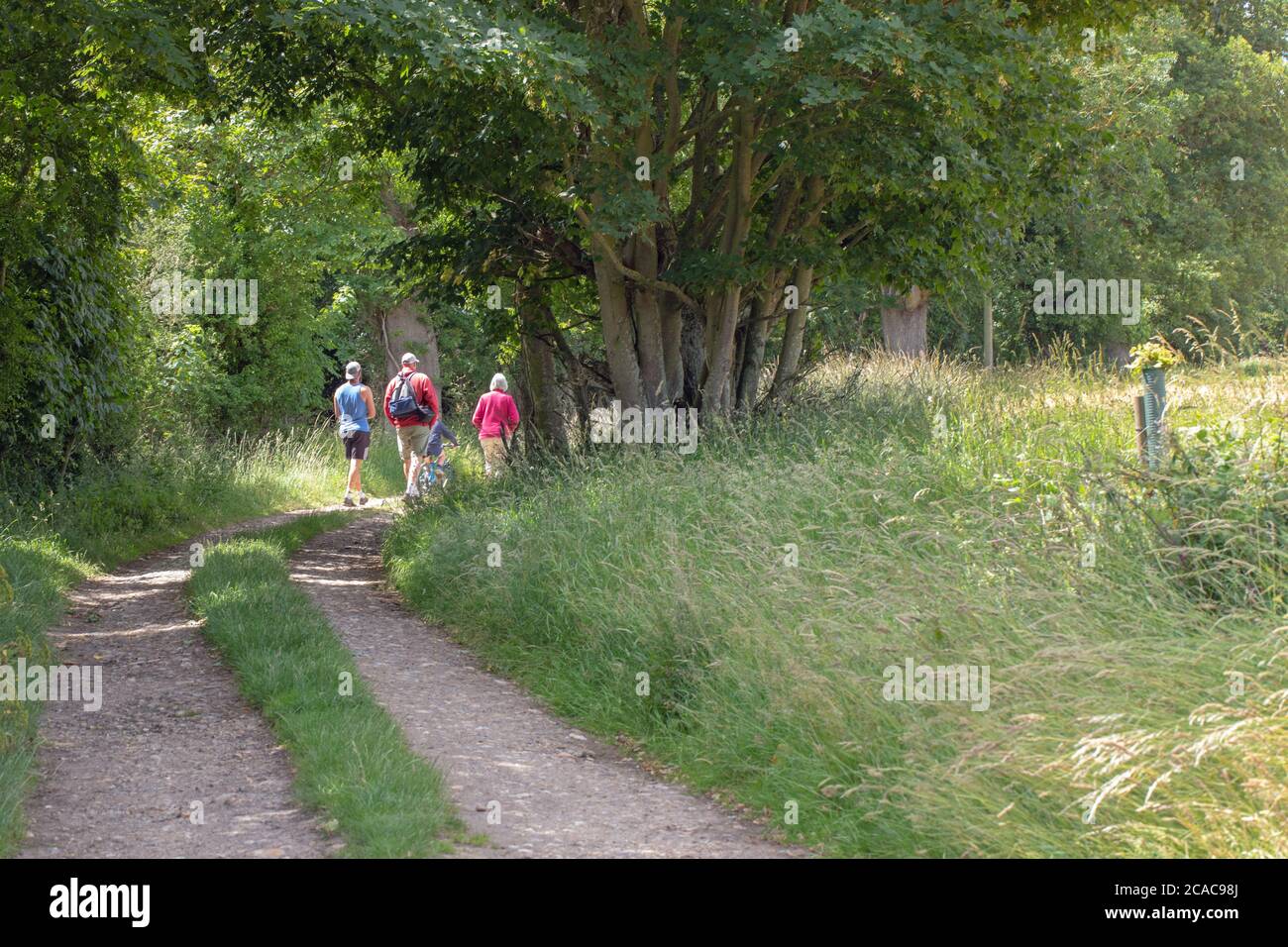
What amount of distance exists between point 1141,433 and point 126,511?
12.1 metres

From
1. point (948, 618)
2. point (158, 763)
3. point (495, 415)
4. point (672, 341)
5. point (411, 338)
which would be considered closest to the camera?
point (948, 618)

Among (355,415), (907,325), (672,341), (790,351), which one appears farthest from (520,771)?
(907,325)

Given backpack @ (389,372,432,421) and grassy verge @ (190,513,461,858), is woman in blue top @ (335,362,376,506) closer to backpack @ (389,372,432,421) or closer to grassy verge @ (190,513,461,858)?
backpack @ (389,372,432,421)

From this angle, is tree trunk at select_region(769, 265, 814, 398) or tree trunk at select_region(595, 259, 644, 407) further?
tree trunk at select_region(769, 265, 814, 398)

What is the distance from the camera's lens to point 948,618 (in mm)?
6402

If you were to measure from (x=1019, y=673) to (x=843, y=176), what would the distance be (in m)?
7.09

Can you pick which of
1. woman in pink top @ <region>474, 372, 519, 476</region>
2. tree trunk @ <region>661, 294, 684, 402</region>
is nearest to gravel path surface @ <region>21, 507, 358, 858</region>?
tree trunk @ <region>661, 294, 684, 402</region>

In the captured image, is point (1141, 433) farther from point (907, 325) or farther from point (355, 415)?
point (907, 325)

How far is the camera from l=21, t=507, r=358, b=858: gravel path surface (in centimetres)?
555

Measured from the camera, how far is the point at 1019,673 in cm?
553

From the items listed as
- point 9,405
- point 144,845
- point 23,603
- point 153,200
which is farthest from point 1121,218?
point 144,845

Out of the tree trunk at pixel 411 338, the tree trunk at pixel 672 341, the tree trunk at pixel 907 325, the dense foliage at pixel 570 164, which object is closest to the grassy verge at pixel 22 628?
the dense foliage at pixel 570 164
